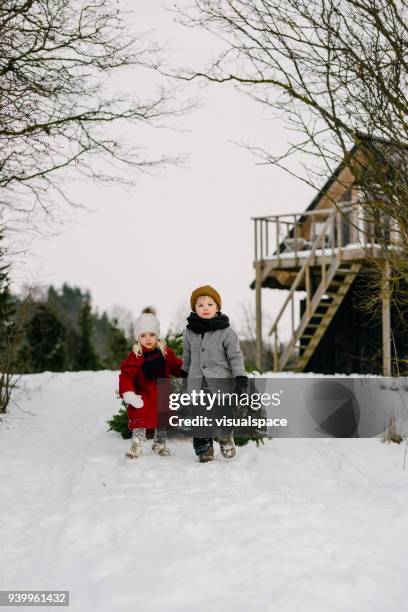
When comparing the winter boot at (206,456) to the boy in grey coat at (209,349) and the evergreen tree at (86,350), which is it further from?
the evergreen tree at (86,350)

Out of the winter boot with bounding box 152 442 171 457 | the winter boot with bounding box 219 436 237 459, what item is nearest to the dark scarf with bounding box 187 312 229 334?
the winter boot with bounding box 219 436 237 459

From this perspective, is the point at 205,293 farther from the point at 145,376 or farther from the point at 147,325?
the point at 145,376

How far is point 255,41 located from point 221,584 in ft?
16.8

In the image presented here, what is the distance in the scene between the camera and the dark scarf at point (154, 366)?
577 centimetres

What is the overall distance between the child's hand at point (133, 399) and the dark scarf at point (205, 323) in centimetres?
78

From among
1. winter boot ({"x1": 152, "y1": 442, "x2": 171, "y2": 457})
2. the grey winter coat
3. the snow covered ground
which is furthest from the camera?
winter boot ({"x1": 152, "y1": 442, "x2": 171, "y2": 457})

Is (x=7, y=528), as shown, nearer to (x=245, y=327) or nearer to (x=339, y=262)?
(x=339, y=262)

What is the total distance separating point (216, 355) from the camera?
5.65 meters

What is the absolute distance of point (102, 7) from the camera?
297 inches

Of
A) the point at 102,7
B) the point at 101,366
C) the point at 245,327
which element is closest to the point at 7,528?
the point at 102,7

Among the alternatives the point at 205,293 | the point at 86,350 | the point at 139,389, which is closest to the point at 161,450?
the point at 139,389

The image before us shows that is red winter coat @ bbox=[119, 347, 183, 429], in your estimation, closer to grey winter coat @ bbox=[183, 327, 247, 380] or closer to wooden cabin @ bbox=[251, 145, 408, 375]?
grey winter coat @ bbox=[183, 327, 247, 380]

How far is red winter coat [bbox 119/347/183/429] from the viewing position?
18.6 feet

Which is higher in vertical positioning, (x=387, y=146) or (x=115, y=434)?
(x=387, y=146)
